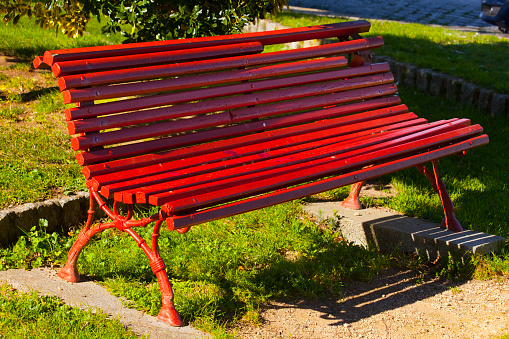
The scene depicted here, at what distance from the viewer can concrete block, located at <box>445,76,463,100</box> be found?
20.9 feet

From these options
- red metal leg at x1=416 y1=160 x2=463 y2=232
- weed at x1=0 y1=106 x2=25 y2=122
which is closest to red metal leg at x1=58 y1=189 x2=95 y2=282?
red metal leg at x1=416 y1=160 x2=463 y2=232

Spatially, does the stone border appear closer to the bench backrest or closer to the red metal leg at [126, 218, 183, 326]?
the bench backrest

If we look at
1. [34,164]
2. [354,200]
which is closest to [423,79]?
[354,200]

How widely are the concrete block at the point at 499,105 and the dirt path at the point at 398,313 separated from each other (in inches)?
125

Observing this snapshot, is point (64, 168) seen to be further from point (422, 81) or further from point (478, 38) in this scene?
point (478, 38)

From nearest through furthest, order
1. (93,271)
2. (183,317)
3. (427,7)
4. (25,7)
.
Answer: (183,317)
(93,271)
(25,7)
(427,7)

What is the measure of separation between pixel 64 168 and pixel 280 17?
280 inches

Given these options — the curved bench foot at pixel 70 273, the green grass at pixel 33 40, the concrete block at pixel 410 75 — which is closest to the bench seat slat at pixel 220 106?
the curved bench foot at pixel 70 273

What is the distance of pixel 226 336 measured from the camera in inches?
103

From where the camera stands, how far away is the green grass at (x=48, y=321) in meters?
2.54

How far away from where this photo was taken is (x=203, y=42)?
340cm

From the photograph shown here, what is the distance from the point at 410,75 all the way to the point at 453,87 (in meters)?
0.65

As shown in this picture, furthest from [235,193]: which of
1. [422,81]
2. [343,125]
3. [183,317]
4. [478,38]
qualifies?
[478,38]

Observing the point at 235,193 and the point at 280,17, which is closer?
the point at 235,193
